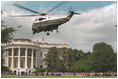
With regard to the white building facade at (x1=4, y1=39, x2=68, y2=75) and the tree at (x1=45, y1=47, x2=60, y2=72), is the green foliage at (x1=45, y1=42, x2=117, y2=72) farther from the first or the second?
the white building facade at (x1=4, y1=39, x2=68, y2=75)

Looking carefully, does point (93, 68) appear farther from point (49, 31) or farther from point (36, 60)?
point (49, 31)

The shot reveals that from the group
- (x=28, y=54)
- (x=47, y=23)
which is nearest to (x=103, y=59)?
(x=28, y=54)

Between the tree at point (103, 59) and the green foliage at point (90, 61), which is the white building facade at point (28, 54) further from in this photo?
the tree at point (103, 59)

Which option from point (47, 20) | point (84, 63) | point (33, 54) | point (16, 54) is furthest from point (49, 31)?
point (33, 54)

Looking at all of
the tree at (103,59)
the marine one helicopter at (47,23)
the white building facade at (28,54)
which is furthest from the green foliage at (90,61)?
the marine one helicopter at (47,23)

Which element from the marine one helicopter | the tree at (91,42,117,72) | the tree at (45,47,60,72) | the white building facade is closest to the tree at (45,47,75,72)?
the tree at (45,47,60,72)

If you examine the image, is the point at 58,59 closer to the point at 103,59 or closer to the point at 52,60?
the point at 52,60

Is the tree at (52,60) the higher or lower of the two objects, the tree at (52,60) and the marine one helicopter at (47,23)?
the lower

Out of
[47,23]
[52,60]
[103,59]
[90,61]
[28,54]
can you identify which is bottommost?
[90,61]
